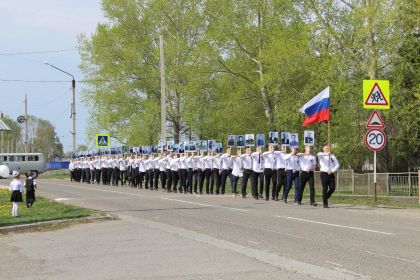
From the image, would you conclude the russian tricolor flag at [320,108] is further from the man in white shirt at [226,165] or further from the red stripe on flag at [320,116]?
the man in white shirt at [226,165]

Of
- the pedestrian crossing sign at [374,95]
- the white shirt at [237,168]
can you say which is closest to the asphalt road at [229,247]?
the pedestrian crossing sign at [374,95]

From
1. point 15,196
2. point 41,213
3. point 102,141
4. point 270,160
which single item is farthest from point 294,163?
point 102,141

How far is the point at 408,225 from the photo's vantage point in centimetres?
1374

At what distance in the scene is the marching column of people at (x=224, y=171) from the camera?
65.6 ft

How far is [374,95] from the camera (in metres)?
19.4

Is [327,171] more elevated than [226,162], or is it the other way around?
[226,162]

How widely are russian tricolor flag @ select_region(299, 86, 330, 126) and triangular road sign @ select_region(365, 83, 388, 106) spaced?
3.21 meters

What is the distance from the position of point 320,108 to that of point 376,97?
3.81 meters

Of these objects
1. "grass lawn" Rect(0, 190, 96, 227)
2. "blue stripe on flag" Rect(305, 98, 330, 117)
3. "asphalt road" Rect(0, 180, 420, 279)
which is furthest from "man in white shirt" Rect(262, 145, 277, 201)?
"grass lawn" Rect(0, 190, 96, 227)

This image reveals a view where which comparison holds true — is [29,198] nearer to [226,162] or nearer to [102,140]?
[226,162]

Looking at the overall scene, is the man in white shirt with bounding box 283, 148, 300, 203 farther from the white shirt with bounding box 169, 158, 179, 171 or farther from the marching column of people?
the white shirt with bounding box 169, 158, 179, 171

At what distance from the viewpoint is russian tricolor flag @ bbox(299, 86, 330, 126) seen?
2266 cm

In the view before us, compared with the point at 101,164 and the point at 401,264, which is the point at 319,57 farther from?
the point at 401,264

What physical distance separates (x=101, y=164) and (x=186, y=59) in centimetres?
984
